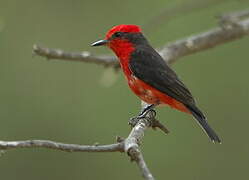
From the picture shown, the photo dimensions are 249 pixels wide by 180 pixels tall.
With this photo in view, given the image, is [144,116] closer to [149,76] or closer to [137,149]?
[149,76]

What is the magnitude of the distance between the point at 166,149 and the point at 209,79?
3.65 feet

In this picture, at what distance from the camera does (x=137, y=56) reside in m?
6.59

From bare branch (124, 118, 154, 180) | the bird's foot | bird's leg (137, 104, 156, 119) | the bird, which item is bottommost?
bare branch (124, 118, 154, 180)

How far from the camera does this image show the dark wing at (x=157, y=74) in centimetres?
606

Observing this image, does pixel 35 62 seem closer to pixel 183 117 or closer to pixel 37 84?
pixel 37 84

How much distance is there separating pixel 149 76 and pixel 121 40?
1.86ft

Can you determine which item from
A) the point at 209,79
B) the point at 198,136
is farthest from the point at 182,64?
the point at 198,136

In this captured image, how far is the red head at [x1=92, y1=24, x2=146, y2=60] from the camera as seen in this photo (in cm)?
662

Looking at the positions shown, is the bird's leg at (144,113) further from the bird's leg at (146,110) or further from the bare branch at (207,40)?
the bare branch at (207,40)

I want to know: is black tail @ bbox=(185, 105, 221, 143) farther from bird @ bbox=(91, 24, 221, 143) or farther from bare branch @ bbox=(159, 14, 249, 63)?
bare branch @ bbox=(159, 14, 249, 63)

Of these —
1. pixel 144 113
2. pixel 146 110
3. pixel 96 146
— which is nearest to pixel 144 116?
pixel 144 113

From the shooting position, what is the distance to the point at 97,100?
9.61 meters

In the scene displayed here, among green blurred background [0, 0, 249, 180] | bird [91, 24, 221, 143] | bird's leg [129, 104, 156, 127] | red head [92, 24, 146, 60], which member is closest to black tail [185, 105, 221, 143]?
bird [91, 24, 221, 143]

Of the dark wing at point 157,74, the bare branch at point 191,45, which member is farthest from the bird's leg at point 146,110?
the bare branch at point 191,45
